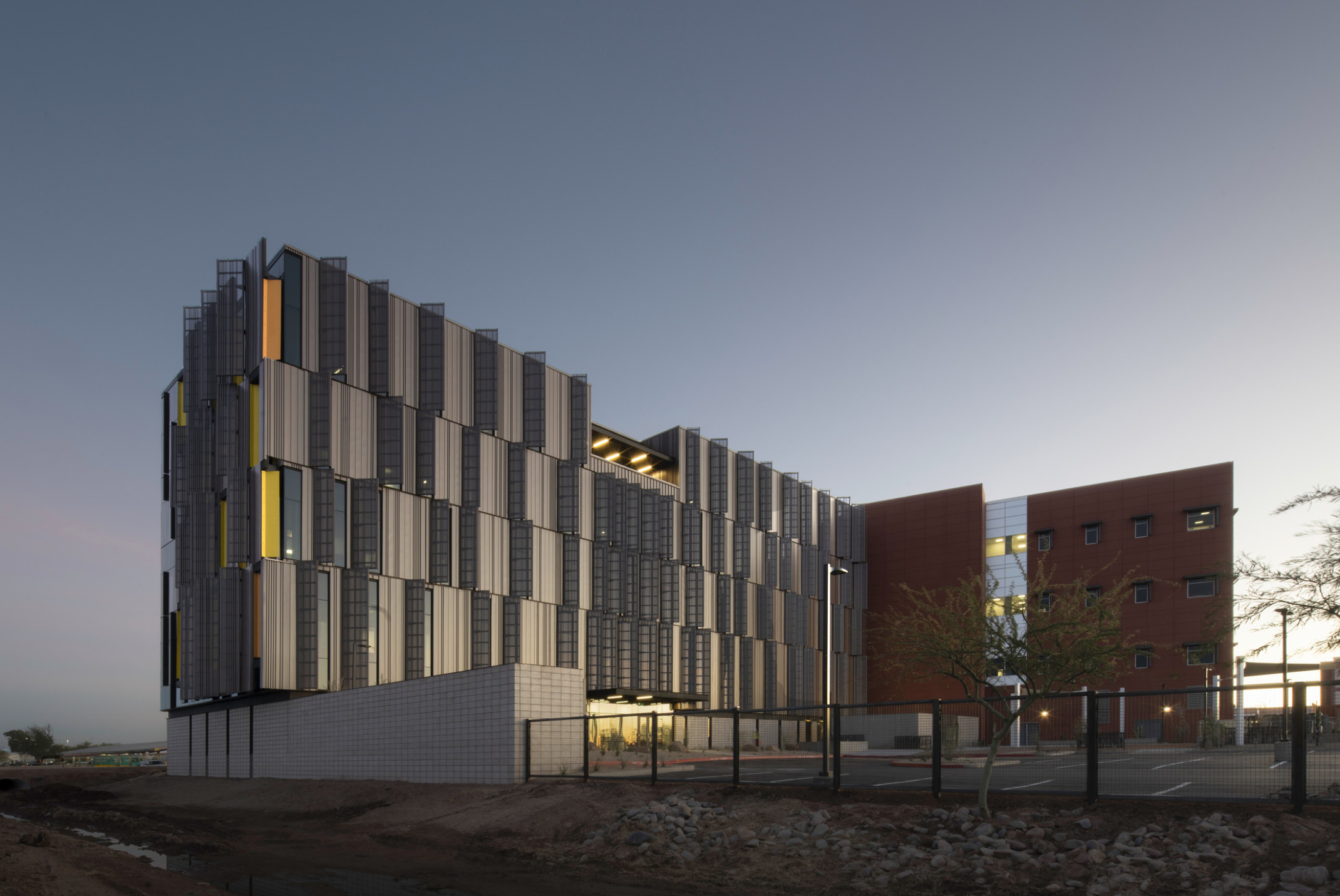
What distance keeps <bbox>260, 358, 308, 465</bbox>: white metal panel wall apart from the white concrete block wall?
1027cm

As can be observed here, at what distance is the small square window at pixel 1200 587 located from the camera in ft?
206

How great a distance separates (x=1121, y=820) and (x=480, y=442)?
38.4 meters

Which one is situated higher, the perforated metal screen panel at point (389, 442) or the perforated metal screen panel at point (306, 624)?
the perforated metal screen panel at point (389, 442)

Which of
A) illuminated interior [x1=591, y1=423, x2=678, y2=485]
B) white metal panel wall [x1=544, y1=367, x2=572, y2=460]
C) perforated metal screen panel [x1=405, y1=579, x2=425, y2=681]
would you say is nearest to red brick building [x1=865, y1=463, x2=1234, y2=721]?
illuminated interior [x1=591, y1=423, x2=678, y2=485]

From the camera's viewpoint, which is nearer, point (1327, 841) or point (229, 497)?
point (1327, 841)

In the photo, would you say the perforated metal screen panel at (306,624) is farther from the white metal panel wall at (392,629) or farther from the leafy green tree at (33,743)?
the leafy green tree at (33,743)

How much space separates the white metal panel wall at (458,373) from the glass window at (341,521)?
6721mm

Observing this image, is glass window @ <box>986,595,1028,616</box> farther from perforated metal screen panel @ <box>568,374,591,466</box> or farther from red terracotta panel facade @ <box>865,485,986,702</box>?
red terracotta panel facade @ <box>865,485,986,702</box>

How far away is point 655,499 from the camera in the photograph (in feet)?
192

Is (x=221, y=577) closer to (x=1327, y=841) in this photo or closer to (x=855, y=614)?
(x=1327, y=841)

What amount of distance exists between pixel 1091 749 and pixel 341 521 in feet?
113

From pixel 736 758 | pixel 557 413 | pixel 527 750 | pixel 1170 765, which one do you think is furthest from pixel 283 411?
pixel 1170 765

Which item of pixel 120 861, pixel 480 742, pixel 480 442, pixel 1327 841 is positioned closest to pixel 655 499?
Answer: pixel 480 442

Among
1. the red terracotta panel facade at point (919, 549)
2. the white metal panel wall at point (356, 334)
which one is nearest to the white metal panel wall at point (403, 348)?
the white metal panel wall at point (356, 334)
